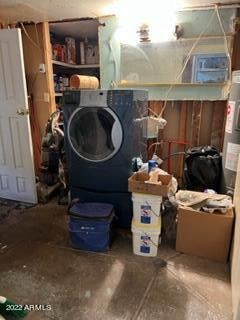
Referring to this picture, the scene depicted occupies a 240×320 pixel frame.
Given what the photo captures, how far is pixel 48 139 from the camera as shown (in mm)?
2771

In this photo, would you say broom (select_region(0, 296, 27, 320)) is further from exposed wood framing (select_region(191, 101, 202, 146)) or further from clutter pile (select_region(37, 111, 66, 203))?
exposed wood framing (select_region(191, 101, 202, 146))

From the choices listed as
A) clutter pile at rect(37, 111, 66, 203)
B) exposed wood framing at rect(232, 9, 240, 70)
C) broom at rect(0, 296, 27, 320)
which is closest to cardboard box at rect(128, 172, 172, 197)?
broom at rect(0, 296, 27, 320)

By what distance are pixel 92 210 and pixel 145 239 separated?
18.4 inches

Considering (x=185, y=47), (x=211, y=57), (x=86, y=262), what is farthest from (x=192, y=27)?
(x=86, y=262)

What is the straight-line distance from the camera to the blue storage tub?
188cm

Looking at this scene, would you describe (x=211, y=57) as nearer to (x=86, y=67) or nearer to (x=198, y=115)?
(x=198, y=115)

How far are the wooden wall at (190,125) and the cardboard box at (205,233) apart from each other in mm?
1193

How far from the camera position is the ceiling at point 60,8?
7.66ft

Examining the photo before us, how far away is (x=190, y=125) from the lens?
289cm

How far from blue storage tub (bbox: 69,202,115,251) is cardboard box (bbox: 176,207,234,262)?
56 cm

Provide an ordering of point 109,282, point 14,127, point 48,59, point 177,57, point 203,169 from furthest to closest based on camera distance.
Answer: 1. point 48,59
2. point 177,57
3. point 14,127
4. point 203,169
5. point 109,282

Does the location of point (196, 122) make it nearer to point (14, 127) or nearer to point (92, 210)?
point (92, 210)

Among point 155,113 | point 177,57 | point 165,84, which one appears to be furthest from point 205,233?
point 177,57

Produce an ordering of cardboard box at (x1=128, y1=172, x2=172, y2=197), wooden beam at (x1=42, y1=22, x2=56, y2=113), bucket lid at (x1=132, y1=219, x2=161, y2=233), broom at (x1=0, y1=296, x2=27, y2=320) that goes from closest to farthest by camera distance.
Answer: broom at (x1=0, y1=296, x2=27, y2=320) → cardboard box at (x1=128, y1=172, x2=172, y2=197) → bucket lid at (x1=132, y1=219, x2=161, y2=233) → wooden beam at (x1=42, y1=22, x2=56, y2=113)
